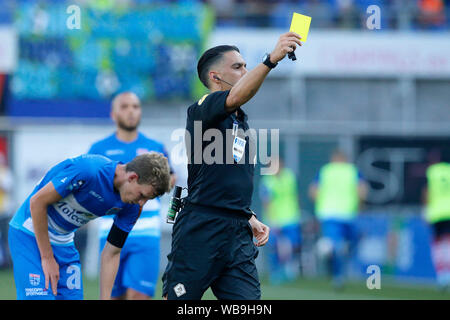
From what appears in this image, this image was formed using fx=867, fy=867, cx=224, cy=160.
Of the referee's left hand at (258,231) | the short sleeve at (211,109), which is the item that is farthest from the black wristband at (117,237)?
the short sleeve at (211,109)

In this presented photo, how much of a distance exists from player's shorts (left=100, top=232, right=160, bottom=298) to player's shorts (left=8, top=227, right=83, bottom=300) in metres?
1.96

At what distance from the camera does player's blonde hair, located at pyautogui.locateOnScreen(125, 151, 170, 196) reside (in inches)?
228

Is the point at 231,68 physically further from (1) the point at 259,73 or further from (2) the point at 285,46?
(2) the point at 285,46

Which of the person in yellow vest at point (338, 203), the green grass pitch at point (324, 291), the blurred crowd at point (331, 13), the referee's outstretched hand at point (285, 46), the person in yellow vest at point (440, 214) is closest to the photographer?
the referee's outstretched hand at point (285, 46)

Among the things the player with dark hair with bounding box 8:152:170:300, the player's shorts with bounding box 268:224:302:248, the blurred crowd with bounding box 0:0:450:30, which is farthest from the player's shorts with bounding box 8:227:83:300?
the blurred crowd with bounding box 0:0:450:30

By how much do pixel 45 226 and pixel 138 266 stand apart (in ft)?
8.50

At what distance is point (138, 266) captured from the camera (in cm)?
843

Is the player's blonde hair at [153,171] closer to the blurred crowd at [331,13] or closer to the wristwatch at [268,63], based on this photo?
the wristwatch at [268,63]

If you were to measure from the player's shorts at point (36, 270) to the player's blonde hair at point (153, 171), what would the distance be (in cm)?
95

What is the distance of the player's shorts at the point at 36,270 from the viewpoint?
612 centimetres

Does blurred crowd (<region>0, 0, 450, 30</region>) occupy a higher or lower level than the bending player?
higher

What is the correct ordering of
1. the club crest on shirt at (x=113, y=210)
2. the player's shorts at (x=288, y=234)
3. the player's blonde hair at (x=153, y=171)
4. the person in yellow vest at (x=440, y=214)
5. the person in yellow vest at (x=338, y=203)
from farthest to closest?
the player's shorts at (x=288, y=234), the person in yellow vest at (x=338, y=203), the person in yellow vest at (x=440, y=214), the club crest on shirt at (x=113, y=210), the player's blonde hair at (x=153, y=171)

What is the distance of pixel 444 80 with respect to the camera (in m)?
22.2

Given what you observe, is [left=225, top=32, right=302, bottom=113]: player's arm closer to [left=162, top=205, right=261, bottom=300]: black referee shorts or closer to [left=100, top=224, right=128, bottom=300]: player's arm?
[left=162, top=205, right=261, bottom=300]: black referee shorts
